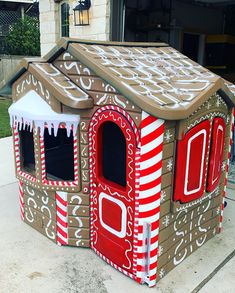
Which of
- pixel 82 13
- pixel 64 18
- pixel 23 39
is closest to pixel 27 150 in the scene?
pixel 82 13

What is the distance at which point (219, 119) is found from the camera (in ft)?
12.2

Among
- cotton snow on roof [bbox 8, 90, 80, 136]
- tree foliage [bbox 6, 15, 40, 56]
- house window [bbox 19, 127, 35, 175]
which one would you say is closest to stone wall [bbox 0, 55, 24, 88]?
tree foliage [bbox 6, 15, 40, 56]

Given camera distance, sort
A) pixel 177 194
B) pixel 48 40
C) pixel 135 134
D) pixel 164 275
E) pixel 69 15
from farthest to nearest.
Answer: pixel 48 40, pixel 69 15, pixel 164 275, pixel 177 194, pixel 135 134

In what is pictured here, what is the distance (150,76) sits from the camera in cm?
343

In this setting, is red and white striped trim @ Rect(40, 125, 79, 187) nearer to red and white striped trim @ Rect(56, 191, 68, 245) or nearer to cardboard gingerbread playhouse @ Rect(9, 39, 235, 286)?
cardboard gingerbread playhouse @ Rect(9, 39, 235, 286)

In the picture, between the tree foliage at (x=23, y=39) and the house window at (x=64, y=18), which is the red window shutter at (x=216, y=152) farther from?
the tree foliage at (x=23, y=39)

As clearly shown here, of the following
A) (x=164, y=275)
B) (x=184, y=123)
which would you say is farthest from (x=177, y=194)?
(x=164, y=275)

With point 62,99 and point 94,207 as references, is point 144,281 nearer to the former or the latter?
point 94,207

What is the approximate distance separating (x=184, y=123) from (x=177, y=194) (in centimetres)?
75

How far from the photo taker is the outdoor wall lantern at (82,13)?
760 cm

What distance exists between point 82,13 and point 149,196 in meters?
6.01

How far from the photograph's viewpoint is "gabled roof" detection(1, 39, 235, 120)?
295cm

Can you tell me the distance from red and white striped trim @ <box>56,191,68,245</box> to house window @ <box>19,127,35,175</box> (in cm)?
62

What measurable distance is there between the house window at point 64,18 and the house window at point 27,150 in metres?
5.49
